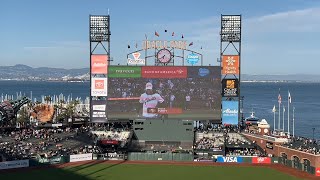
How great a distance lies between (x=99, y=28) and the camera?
67375 mm

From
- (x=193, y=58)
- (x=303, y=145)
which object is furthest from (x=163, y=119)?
(x=303, y=145)

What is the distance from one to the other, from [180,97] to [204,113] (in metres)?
4.02

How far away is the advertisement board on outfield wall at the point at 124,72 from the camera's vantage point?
64.9m

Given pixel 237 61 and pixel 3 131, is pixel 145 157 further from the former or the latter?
pixel 3 131

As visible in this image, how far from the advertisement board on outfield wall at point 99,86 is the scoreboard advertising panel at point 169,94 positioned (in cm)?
113

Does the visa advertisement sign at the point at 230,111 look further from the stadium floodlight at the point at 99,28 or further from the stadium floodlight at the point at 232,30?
the stadium floodlight at the point at 99,28

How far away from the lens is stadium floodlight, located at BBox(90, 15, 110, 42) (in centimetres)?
6712

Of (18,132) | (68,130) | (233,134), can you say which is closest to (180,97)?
(233,134)

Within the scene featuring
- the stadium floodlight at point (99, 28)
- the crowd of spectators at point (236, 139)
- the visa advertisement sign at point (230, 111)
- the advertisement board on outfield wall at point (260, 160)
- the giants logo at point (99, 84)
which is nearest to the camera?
the advertisement board on outfield wall at point (260, 160)

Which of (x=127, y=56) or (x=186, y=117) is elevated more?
(x=127, y=56)

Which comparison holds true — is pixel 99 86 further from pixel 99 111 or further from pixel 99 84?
pixel 99 111

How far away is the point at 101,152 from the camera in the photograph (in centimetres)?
5762

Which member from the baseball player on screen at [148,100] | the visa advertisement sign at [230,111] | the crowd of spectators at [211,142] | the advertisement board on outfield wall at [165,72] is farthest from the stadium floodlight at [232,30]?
the crowd of spectators at [211,142]

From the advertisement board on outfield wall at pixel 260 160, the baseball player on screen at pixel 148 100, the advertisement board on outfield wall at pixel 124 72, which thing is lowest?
the advertisement board on outfield wall at pixel 260 160
